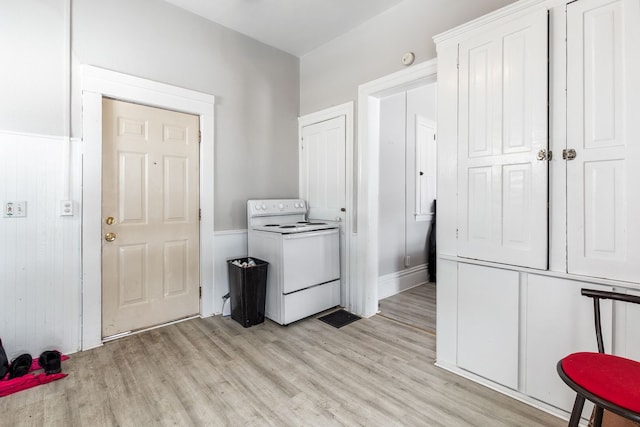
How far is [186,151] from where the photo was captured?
9.78 ft

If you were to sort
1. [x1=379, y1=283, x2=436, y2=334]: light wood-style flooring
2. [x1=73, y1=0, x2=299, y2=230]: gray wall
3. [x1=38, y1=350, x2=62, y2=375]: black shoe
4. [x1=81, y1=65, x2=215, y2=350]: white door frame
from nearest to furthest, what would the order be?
[x1=38, y1=350, x2=62, y2=375]: black shoe
[x1=81, y1=65, x2=215, y2=350]: white door frame
[x1=73, y1=0, x2=299, y2=230]: gray wall
[x1=379, y1=283, x2=436, y2=334]: light wood-style flooring

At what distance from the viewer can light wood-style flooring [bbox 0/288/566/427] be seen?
1672 millimetres

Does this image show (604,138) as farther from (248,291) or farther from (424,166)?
(424,166)

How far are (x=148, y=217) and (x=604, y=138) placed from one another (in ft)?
10.8

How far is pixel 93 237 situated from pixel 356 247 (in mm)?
2353

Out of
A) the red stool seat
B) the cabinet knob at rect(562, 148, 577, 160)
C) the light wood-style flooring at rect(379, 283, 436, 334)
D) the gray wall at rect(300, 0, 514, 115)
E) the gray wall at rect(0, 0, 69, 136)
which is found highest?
the gray wall at rect(300, 0, 514, 115)

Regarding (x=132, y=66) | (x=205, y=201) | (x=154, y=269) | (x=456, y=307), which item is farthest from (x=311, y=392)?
(x=132, y=66)

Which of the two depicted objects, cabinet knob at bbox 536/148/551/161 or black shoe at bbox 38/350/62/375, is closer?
cabinet knob at bbox 536/148/551/161

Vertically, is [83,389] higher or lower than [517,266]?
lower


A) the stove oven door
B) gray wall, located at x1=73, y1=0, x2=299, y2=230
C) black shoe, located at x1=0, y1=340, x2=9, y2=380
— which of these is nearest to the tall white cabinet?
the stove oven door

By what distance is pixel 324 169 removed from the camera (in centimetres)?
353

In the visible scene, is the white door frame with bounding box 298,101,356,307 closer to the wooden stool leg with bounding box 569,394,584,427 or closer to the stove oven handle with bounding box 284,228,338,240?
the stove oven handle with bounding box 284,228,338,240

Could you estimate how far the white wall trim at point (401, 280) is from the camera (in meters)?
3.78

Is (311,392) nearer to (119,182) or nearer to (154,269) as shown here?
(154,269)
